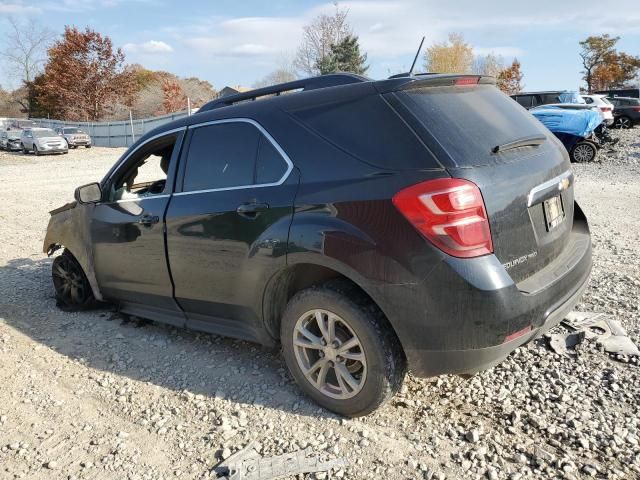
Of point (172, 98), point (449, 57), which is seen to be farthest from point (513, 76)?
point (172, 98)

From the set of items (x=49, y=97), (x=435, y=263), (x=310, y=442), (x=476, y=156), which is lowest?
(x=310, y=442)

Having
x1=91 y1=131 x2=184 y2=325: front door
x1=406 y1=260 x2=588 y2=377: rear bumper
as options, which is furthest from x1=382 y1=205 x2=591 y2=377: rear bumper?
x1=91 y1=131 x2=184 y2=325: front door

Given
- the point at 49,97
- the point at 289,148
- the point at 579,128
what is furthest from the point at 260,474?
the point at 49,97

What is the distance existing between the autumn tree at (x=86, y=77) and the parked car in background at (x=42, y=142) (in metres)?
19.8

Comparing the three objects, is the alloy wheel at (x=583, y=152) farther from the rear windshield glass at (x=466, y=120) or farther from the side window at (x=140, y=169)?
the side window at (x=140, y=169)

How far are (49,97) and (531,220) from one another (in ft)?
190

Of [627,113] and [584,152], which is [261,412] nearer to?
[584,152]

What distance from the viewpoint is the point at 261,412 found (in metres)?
3.09

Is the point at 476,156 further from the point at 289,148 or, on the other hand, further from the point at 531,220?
the point at 289,148

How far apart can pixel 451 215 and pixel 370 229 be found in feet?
1.31

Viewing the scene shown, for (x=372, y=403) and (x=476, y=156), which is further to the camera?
(x=372, y=403)

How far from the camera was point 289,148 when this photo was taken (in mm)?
3020

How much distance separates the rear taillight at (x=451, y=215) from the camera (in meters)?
A: 2.44

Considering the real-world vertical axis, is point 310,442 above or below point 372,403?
below
